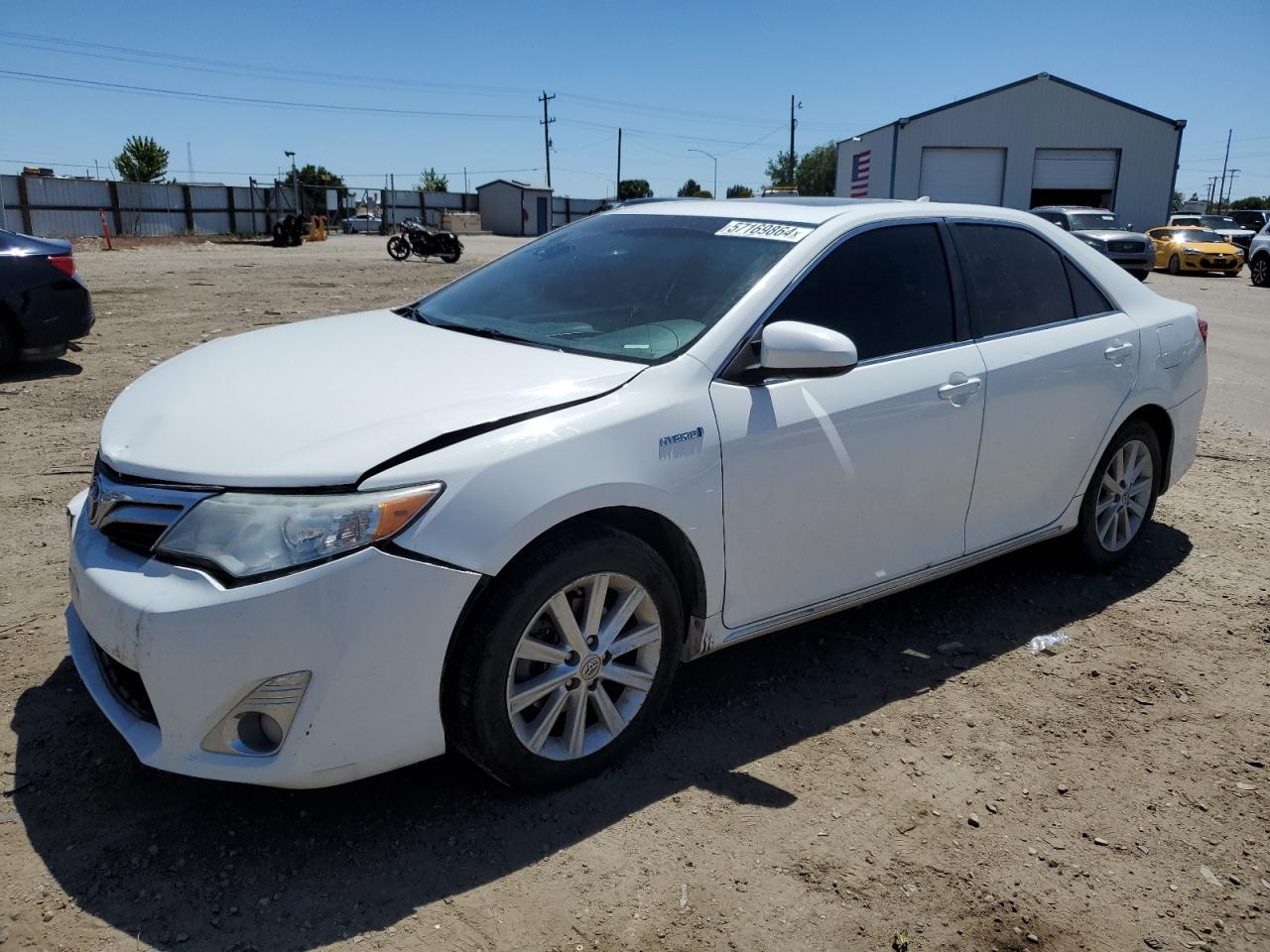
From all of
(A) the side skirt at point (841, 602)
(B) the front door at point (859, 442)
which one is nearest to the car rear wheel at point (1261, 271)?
(A) the side skirt at point (841, 602)

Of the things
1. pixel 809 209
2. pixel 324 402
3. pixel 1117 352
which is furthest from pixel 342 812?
pixel 1117 352

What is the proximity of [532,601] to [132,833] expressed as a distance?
1237 mm

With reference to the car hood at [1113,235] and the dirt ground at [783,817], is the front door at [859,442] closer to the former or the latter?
the dirt ground at [783,817]

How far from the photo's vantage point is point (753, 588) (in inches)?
125

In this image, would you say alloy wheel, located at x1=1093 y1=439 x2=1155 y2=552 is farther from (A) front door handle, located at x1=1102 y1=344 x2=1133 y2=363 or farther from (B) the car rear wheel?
(B) the car rear wheel

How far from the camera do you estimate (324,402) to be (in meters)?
2.76

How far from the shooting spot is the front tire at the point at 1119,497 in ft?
14.7

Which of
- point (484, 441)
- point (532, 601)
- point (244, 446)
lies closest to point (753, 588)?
point (532, 601)

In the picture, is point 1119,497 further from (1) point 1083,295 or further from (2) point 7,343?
(2) point 7,343

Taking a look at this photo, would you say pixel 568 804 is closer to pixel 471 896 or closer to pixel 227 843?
pixel 471 896

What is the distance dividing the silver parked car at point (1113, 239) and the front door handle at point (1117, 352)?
2026cm

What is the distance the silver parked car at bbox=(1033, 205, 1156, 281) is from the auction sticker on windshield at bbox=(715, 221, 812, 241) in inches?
847

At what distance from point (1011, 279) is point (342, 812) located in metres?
3.23

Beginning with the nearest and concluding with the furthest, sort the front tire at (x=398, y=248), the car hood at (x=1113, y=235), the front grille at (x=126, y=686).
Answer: the front grille at (x=126, y=686), the car hood at (x=1113, y=235), the front tire at (x=398, y=248)
